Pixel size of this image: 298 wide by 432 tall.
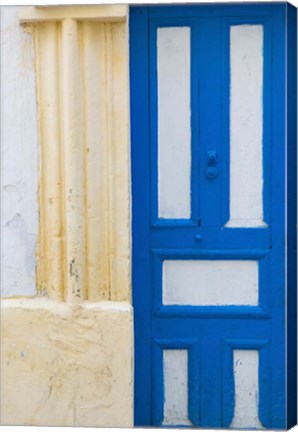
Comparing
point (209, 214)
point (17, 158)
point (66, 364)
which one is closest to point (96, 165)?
point (17, 158)

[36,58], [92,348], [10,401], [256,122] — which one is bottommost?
[10,401]

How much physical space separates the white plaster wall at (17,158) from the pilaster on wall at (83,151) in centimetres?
5

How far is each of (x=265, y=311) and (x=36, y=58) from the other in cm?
184

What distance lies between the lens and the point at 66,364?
4578mm

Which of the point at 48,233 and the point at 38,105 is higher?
the point at 38,105

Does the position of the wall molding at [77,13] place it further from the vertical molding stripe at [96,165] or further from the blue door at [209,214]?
the blue door at [209,214]

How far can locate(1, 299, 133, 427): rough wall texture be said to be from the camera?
4539 mm

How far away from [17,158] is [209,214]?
3.54 feet

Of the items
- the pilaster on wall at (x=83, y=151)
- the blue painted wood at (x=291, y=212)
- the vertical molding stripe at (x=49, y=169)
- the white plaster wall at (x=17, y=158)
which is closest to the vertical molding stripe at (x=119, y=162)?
the pilaster on wall at (x=83, y=151)

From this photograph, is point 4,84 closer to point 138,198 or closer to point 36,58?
point 36,58

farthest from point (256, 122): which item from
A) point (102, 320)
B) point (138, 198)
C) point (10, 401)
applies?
point (10, 401)

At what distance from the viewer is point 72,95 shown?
14.6 ft

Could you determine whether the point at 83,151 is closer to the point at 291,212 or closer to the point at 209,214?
the point at 209,214

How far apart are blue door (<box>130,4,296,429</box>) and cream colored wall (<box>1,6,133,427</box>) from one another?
0.17 m
